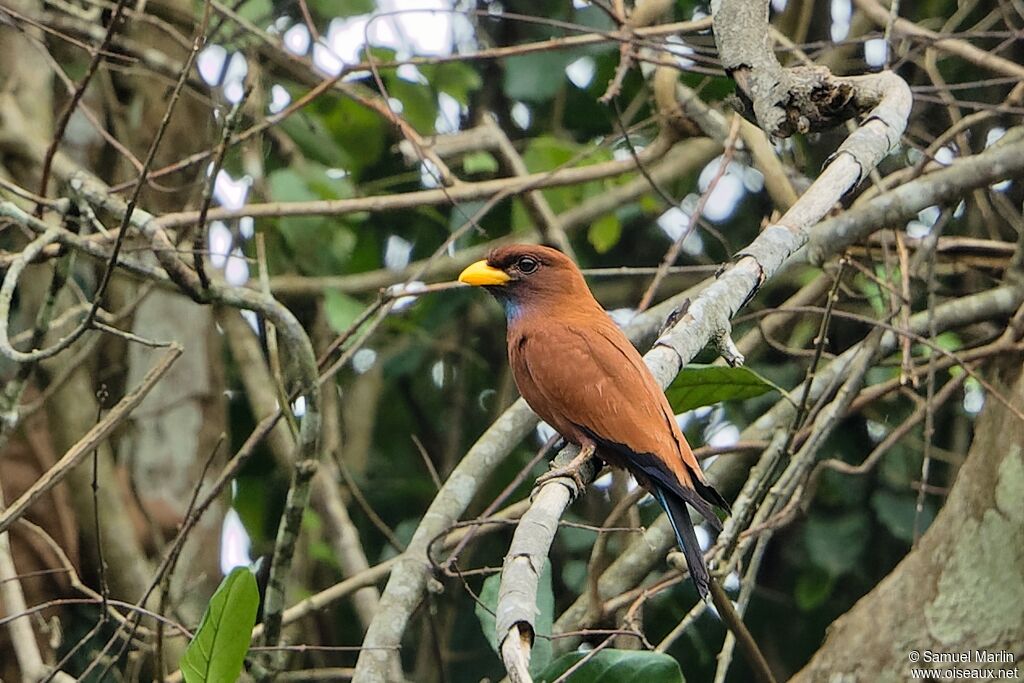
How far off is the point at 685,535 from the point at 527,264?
3.52 feet

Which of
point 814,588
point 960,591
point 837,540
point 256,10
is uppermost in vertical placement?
point 256,10

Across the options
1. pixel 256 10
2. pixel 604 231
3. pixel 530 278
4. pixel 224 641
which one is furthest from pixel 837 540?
pixel 256 10

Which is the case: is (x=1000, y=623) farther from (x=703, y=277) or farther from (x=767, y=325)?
(x=703, y=277)

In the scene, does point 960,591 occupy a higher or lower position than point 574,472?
lower

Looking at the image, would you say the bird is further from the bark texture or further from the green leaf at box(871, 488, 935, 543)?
the green leaf at box(871, 488, 935, 543)

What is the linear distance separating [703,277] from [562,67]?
3.32ft

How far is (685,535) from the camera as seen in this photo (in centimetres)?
286

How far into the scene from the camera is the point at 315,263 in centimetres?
499

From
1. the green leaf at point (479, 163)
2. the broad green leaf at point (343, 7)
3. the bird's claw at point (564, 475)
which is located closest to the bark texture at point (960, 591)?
the bird's claw at point (564, 475)

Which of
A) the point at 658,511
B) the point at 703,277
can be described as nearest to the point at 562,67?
the point at 703,277

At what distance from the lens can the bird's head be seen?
364 centimetres

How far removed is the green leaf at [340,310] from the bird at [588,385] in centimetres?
84

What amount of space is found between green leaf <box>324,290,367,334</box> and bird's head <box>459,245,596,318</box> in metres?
0.85

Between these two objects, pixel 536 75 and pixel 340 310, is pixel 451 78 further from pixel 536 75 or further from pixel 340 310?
pixel 340 310
